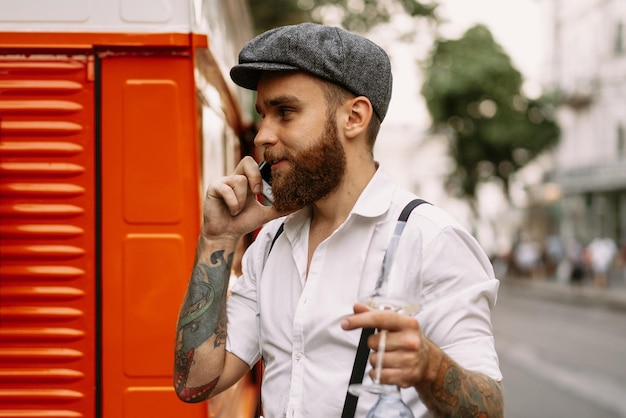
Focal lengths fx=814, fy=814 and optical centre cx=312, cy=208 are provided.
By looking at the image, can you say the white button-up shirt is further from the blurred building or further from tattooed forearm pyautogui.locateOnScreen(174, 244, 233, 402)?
the blurred building

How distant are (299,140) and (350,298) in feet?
1.39

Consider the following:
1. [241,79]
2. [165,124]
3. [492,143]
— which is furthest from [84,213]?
[492,143]

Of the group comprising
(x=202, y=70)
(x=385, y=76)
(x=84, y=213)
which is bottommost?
(x=84, y=213)

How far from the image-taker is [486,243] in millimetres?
52938

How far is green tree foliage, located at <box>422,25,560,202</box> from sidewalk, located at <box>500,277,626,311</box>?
22.1 feet

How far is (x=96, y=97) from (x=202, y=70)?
1.52ft

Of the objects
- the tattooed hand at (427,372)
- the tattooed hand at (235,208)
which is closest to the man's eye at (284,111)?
the tattooed hand at (235,208)

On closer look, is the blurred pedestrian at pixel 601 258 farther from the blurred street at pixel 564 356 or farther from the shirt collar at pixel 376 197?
the shirt collar at pixel 376 197

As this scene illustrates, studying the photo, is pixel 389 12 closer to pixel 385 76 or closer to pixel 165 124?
pixel 165 124

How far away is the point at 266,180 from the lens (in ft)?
7.73

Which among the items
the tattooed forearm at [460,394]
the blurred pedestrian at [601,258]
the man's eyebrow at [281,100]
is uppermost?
the man's eyebrow at [281,100]

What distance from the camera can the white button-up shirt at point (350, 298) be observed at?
1904 mm

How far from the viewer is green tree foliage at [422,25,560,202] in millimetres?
35688

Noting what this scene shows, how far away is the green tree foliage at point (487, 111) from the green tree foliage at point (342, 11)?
22.4 m
